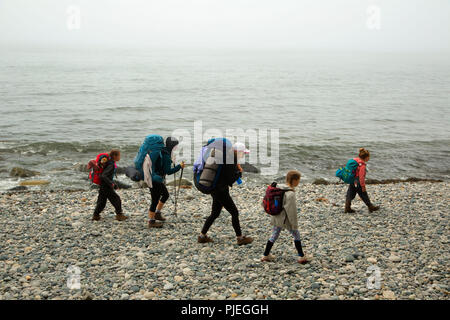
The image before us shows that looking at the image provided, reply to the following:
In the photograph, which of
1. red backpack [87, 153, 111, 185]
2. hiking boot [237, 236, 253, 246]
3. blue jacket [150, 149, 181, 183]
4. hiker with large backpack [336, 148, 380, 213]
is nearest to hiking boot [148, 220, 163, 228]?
blue jacket [150, 149, 181, 183]

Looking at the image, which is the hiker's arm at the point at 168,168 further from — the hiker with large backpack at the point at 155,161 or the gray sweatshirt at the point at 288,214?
the gray sweatshirt at the point at 288,214

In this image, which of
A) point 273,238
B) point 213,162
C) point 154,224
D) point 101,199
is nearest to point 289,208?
point 273,238

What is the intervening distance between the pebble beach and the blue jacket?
156 centimetres

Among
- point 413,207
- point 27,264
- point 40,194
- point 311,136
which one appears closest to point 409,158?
point 311,136

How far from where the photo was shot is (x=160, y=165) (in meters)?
9.18

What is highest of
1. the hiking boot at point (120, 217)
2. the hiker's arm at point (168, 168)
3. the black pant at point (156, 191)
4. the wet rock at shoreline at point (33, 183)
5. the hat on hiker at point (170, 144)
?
the hat on hiker at point (170, 144)

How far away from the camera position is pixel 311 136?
1214 inches

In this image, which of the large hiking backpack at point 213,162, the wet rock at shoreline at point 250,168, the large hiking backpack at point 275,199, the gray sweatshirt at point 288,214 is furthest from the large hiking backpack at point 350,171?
the wet rock at shoreline at point 250,168

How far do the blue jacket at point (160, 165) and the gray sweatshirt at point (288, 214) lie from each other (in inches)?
114

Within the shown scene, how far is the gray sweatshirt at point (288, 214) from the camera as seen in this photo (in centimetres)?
718

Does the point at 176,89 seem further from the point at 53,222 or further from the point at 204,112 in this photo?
the point at 53,222

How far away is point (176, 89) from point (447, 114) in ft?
125

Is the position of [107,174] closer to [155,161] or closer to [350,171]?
[155,161]

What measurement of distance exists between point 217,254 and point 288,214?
6.93ft
